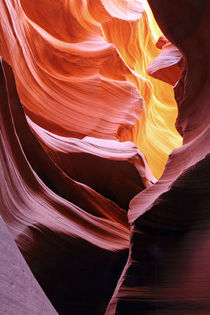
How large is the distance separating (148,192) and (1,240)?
1002 mm

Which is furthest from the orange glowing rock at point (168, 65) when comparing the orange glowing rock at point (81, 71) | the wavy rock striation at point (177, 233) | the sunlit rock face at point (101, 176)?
the wavy rock striation at point (177, 233)

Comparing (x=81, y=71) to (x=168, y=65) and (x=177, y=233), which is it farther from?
(x=177, y=233)

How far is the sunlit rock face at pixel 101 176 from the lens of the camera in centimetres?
148

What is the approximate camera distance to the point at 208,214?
4.83ft

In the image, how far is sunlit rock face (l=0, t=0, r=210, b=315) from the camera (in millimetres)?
1484

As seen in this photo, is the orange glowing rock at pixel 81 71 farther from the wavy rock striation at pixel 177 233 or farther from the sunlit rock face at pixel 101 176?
the wavy rock striation at pixel 177 233

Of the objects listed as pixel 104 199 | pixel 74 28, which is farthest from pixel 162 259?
pixel 74 28

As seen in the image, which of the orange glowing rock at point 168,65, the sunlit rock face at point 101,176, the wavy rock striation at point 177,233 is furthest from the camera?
the orange glowing rock at point 168,65

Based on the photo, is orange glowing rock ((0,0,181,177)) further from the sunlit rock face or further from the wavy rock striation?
the wavy rock striation

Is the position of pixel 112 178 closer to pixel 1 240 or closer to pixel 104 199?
pixel 104 199

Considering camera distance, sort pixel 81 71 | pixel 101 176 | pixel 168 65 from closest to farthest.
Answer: pixel 101 176 → pixel 168 65 → pixel 81 71

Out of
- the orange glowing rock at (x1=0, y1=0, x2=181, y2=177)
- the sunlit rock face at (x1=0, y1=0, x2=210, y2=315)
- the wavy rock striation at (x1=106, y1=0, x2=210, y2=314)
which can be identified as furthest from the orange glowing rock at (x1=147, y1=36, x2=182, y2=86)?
the wavy rock striation at (x1=106, y1=0, x2=210, y2=314)

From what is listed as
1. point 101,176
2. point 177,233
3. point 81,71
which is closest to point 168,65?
point 81,71

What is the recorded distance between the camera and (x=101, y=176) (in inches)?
108
